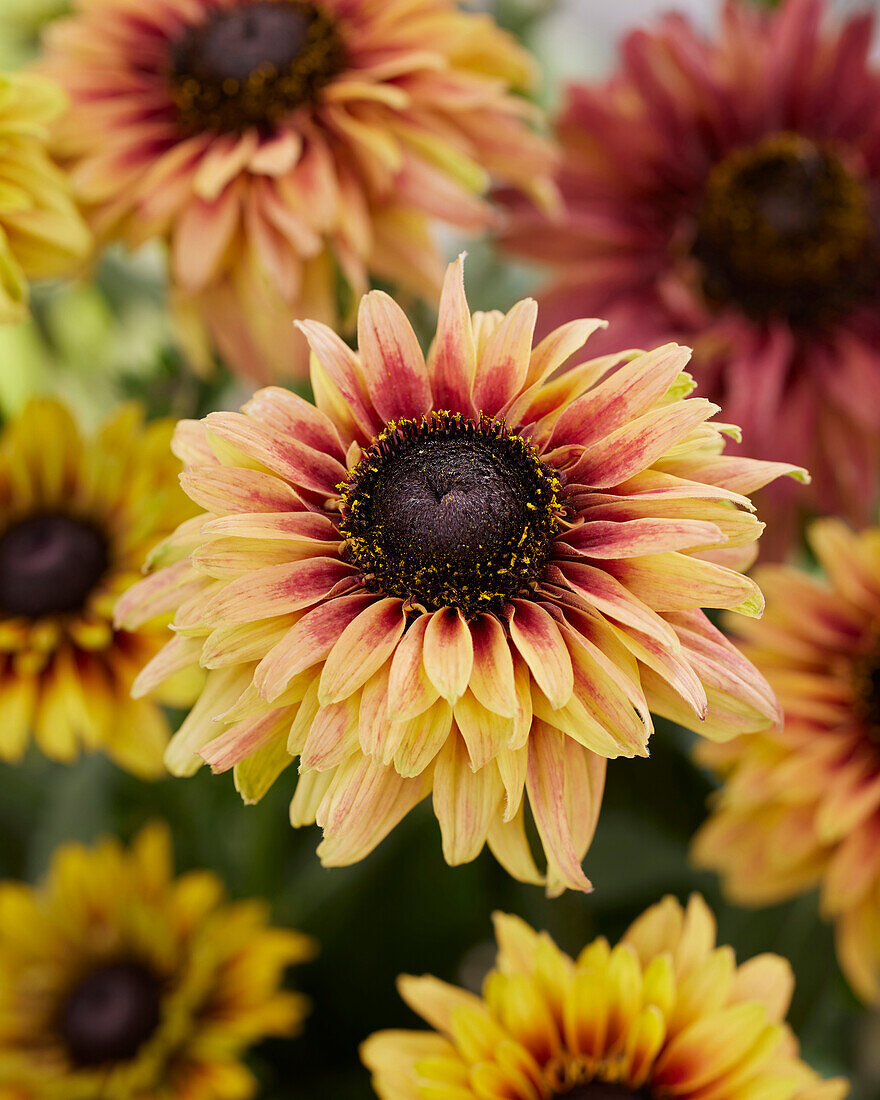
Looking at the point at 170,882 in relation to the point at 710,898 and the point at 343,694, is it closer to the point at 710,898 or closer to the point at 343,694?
the point at 710,898

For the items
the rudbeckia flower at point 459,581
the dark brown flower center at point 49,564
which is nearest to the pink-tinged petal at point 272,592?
the rudbeckia flower at point 459,581

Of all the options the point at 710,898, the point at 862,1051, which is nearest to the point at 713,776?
the point at 710,898

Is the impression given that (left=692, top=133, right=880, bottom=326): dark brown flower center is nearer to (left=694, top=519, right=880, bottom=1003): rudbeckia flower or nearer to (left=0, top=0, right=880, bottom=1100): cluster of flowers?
(left=0, top=0, right=880, bottom=1100): cluster of flowers

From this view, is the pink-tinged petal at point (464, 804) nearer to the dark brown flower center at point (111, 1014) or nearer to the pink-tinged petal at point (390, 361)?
the pink-tinged petal at point (390, 361)

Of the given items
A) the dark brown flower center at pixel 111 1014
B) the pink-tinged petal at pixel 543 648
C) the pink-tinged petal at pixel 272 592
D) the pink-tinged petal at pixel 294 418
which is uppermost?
the pink-tinged petal at pixel 294 418

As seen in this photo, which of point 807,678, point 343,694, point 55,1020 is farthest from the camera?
point 55,1020

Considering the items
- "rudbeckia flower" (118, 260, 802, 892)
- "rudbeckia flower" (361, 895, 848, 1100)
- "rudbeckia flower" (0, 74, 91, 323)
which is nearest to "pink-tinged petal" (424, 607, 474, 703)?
"rudbeckia flower" (118, 260, 802, 892)
